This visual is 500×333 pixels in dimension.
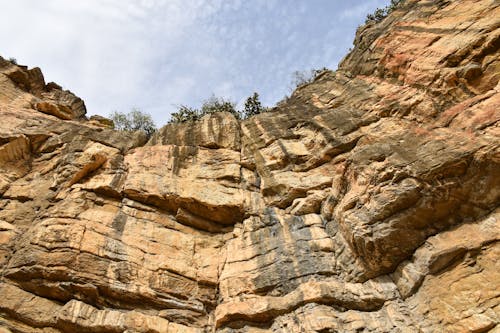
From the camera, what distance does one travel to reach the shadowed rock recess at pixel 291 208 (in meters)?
9.98

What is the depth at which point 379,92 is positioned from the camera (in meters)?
15.4

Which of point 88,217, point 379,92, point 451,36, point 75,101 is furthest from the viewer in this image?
point 75,101

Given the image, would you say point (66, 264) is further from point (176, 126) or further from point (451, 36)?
point (451, 36)

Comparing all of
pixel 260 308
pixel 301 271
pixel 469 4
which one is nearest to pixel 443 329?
pixel 301 271

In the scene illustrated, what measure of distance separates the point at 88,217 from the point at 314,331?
27.8ft

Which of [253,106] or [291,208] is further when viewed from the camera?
[253,106]

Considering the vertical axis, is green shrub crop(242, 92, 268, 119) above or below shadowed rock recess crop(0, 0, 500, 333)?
above

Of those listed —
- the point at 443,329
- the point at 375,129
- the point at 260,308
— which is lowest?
the point at 443,329

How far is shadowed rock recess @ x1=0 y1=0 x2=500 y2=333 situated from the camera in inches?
393

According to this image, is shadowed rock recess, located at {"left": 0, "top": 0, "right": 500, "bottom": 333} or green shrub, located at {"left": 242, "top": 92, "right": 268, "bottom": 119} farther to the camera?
green shrub, located at {"left": 242, "top": 92, "right": 268, "bottom": 119}

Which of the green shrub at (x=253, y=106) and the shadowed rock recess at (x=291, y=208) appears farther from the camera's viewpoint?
the green shrub at (x=253, y=106)

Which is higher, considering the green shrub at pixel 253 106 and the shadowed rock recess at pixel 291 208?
the green shrub at pixel 253 106

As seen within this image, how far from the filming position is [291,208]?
45.0ft

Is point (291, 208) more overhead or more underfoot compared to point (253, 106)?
more underfoot
